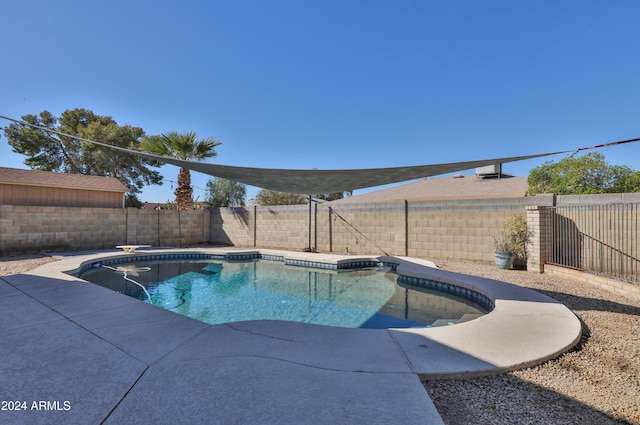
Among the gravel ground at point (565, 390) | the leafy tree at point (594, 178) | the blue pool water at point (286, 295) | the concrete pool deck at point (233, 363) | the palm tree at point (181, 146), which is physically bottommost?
the blue pool water at point (286, 295)

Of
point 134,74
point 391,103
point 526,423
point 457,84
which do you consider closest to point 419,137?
point 391,103

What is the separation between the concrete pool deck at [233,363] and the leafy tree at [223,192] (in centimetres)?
1825

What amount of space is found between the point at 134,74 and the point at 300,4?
6.05 meters

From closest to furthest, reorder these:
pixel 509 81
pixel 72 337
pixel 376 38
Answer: pixel 72 337
pixel 376 38
pixel 509 81

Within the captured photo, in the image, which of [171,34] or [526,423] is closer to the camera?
[526,423]

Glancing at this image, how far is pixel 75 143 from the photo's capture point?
20016 millimetres

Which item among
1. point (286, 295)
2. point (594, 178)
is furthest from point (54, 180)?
point (594, 178)

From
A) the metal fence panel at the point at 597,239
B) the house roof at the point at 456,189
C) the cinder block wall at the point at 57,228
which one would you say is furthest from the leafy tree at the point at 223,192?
the metal fence panel at the point at 597,239

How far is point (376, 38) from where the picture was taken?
8.53 meters

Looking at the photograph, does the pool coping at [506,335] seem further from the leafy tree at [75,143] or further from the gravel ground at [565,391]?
the leafy tree at [75,143]

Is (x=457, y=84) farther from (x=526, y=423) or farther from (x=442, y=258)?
(x=526, y=423)

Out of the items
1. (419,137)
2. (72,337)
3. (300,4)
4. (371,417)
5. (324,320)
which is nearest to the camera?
(371,417)

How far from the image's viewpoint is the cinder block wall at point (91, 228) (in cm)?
938

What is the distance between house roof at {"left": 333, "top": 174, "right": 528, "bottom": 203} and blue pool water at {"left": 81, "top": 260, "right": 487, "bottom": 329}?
596cm
